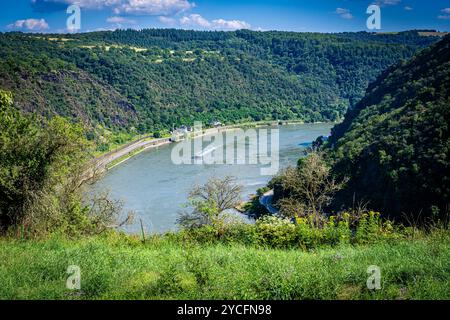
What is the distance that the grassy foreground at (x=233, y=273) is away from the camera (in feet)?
15.6

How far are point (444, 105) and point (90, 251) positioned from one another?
101 ft

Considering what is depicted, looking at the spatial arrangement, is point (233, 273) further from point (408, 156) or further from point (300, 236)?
point (408, 156)

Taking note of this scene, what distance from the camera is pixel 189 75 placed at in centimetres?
11112

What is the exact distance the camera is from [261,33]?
163125 millimetres

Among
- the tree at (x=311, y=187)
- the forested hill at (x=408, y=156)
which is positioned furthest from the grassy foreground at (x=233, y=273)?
the forested hill at (x=408, y=156)

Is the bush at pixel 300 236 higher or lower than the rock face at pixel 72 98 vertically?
lower

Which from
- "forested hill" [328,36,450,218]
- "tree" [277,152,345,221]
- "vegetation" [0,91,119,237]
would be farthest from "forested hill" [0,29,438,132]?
"vegetation" [0,91,119,237]

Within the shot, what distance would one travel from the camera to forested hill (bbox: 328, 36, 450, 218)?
27016 mm

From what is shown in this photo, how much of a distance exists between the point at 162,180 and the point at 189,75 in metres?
66.9

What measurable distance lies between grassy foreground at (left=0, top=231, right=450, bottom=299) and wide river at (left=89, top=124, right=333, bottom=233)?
25.0 meters

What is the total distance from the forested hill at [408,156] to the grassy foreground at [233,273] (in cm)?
1839

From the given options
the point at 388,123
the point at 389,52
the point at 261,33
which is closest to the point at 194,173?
the point at 388,123

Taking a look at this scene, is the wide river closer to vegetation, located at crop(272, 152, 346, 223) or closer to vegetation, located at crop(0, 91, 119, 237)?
vegetation, located at crop(272, 152, 346, 223)

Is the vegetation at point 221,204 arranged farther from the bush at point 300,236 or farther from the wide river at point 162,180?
the wide river at point 162,180
